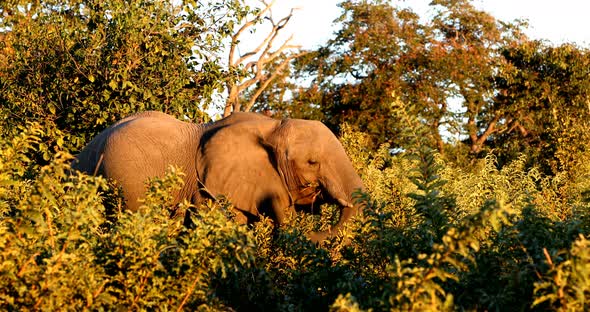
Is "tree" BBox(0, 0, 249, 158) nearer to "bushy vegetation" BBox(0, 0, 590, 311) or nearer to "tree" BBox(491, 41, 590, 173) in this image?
"bushy vegetation" BBox(0, 0, 590, 311)

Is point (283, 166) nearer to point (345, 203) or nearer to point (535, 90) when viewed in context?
point (345, 203)

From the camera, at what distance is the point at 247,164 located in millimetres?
10984

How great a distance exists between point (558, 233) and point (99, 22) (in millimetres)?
12347

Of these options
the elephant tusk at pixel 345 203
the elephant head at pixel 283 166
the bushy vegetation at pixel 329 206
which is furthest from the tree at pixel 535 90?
the elephant tusk at pixel 345 203

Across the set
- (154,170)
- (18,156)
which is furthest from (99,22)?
(18,156)

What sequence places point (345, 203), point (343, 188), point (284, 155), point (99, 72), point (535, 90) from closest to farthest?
point (345, 203) < point (343, 188) < point (284, 155) < point (99, 72) < point (535, 90)

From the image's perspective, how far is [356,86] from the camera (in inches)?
1287

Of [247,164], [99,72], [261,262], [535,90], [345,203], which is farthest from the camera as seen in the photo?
[535,90]

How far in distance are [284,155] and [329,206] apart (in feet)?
2.48

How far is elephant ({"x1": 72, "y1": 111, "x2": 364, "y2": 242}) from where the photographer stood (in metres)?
10.8

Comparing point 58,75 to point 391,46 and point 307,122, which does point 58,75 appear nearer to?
point 307,122

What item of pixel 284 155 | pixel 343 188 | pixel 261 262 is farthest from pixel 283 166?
pixel 261 262

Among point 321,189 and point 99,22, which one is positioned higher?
point 99,22

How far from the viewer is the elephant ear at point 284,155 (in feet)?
35.5
